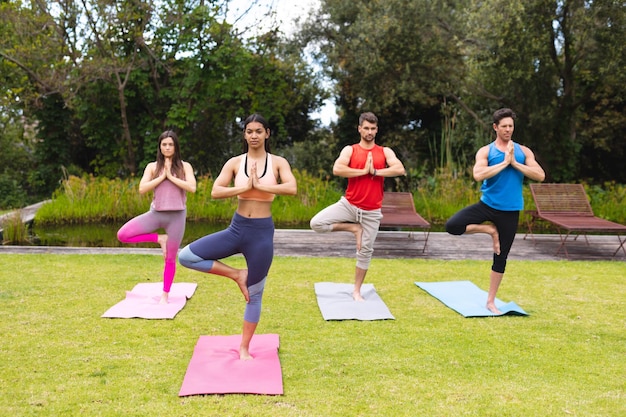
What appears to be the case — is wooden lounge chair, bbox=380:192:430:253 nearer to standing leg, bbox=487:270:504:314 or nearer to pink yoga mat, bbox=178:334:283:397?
standing leg, bbox=487:270:504:314

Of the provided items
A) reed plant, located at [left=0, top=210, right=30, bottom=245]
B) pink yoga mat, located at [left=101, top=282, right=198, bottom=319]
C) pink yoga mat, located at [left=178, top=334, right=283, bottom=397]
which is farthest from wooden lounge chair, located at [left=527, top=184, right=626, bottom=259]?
reed plant, located at [left=0, top=210, right=30, bottom=245]

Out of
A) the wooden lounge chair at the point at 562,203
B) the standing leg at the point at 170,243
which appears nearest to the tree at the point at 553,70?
the wooden lounge chair at the point at 562,203

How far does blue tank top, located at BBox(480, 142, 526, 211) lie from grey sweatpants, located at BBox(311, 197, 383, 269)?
115 centimetres

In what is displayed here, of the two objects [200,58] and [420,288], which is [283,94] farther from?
[420,288]

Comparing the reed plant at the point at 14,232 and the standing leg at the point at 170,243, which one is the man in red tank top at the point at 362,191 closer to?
the standing leg at the point at 170,243

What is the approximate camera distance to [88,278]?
265 inches

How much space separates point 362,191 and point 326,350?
73.0 inches

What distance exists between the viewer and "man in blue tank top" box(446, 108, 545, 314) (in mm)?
5344

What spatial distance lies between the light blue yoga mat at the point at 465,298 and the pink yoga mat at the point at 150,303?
2.57 meters

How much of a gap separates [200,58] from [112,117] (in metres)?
2.75

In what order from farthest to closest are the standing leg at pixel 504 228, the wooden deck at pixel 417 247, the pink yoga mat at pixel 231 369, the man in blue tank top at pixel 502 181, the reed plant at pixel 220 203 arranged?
the reed plant at pixel 220 203, the wooden deck at pixel 417 247, the standing leg at pixel 504 228, the man in blue tank top at pixel 502 181, the pink yoga mat at pixel 231 369

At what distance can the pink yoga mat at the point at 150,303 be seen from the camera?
5344 millimetres

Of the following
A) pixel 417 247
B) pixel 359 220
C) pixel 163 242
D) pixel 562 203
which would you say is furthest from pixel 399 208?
pixel 163 242

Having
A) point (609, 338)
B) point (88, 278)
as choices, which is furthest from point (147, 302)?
point (609, 338)
